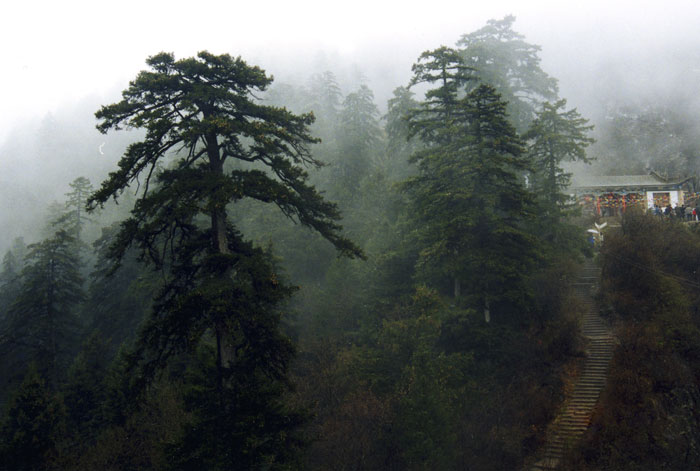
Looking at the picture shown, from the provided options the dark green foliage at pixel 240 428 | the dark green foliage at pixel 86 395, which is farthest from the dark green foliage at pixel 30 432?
the dark green foliage at pixel 240 428

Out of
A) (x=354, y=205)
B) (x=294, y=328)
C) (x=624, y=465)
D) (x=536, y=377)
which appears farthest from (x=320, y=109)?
(x=624, y=465)

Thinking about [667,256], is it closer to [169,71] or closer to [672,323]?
[672,323]

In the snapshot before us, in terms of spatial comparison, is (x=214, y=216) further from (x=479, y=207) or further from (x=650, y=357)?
(x=650, y=357)

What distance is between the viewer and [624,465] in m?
14.9

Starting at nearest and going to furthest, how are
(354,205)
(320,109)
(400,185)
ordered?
(400,185)
(354,205)
(320,109)

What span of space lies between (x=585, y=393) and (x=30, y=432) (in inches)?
963

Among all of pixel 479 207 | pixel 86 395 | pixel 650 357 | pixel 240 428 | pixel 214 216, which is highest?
pixel 479 207

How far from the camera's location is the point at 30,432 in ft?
56.6

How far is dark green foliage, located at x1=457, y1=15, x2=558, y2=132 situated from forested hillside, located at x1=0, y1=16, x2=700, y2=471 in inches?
19.8

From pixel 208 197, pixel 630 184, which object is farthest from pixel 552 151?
pixel 630 184

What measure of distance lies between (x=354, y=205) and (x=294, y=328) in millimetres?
13515

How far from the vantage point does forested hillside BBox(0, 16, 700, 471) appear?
35.7 feet

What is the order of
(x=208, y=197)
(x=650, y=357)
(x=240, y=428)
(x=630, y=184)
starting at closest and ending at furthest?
(x=240, y=428), (x=208, y=197), (x=650, y=357), (x=630, y=184)

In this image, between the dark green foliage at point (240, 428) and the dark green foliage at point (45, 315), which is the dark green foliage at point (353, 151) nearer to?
the dark green foliage at point (45, 315)
